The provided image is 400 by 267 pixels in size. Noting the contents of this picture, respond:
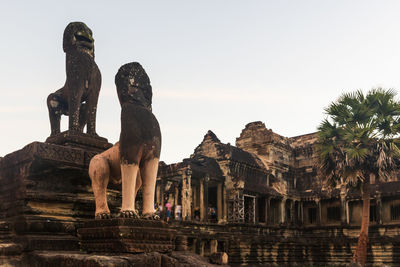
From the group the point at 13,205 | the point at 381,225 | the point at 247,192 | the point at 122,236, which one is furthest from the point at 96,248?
the point at 381,225

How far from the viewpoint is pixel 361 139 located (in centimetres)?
2230

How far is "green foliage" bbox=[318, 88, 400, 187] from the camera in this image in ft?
70.9

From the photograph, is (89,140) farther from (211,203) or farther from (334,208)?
(334,208)

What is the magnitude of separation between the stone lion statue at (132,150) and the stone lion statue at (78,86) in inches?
55.7

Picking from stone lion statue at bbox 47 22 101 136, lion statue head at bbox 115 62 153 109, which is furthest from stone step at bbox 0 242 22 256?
lion statue head at bbox 115 62 153 109

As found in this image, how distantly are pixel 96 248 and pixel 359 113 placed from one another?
62.3ft

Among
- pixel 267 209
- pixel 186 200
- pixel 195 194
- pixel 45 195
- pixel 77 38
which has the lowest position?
pixel 267 209

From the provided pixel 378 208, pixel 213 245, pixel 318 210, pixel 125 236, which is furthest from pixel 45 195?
pixel 318 210

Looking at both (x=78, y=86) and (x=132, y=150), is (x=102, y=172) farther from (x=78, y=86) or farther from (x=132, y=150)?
(x=78, y=86)

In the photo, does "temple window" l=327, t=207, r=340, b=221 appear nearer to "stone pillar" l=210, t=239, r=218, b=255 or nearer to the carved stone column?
the carved stone column

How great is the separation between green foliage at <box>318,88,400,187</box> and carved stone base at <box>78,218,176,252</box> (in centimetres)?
1765

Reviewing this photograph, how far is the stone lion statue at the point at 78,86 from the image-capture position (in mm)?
7098

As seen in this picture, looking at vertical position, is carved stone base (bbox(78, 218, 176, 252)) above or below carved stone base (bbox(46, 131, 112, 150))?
below

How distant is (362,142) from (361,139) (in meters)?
0.18
